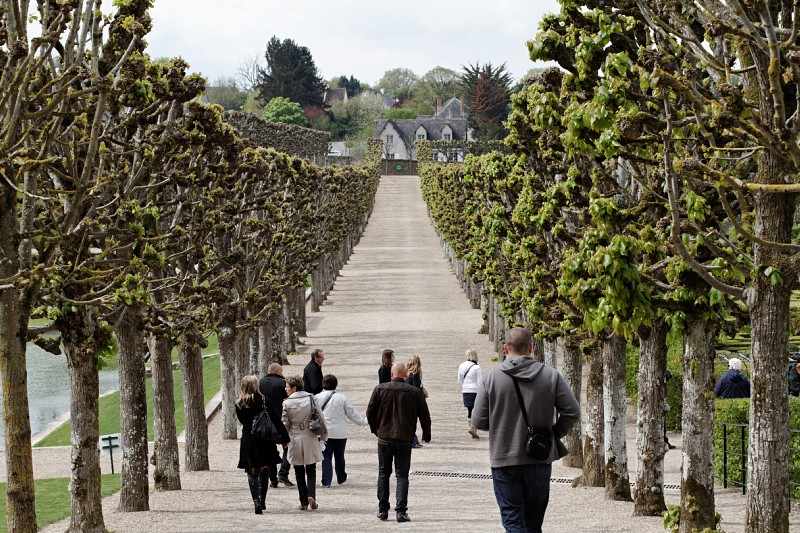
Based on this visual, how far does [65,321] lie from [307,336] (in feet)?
109

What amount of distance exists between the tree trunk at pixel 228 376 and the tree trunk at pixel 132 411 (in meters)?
8.50

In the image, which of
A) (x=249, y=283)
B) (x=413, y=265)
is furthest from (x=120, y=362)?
(x=413, y=265)

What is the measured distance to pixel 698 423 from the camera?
45.1 feet

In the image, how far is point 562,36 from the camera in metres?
16.0

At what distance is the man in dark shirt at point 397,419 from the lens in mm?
14344

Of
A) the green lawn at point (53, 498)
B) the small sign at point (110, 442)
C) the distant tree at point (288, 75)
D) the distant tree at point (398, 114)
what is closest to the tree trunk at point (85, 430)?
the green lawn at point (53, 498)

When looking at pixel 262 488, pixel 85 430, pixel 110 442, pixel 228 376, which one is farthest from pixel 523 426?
pixel 110 442

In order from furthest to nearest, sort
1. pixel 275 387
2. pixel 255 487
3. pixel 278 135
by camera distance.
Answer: pixel 278 135 → pixel 275 387 → pixel 255 487

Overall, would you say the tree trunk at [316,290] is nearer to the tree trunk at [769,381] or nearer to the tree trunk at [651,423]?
the tree trunk at [651,423]

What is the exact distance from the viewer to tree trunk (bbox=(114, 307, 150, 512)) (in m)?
17.1

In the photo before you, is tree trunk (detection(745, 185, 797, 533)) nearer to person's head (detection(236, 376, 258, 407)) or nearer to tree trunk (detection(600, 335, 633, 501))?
tree trunk (detection(600, 335, 633, 501))

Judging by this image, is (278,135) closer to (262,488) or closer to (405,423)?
(262,488)

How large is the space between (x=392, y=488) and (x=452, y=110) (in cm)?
17527

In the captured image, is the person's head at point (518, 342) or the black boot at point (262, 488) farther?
the black boot at point (262, 488)
